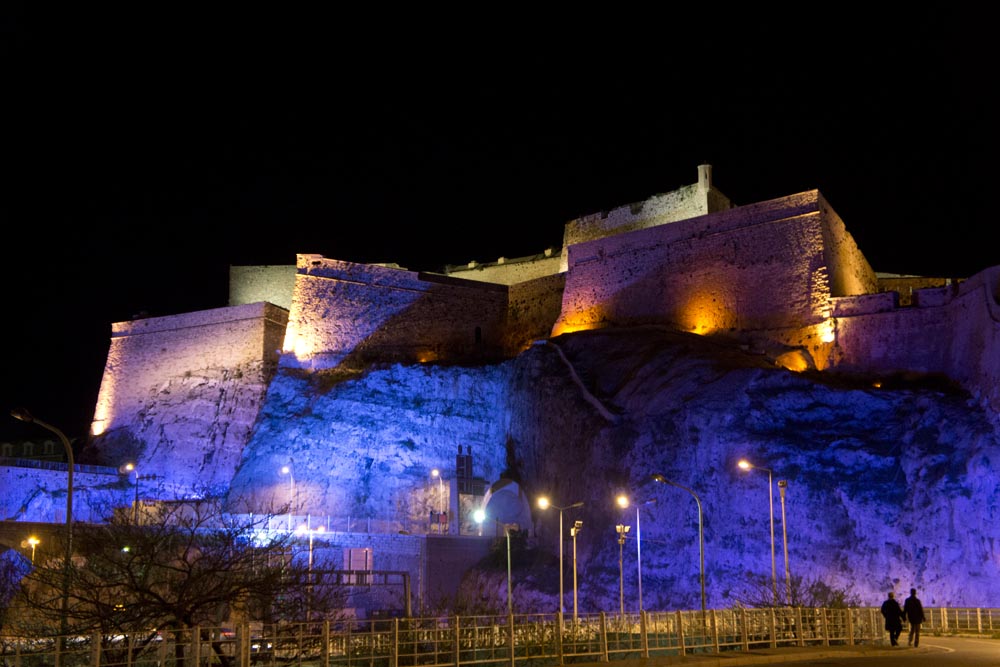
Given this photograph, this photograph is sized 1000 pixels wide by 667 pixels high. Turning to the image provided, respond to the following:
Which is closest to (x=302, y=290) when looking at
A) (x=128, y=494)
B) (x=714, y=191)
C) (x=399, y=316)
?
(x=399, y=316)

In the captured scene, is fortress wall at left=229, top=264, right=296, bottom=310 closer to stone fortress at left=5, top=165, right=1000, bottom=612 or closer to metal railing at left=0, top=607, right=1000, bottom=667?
stone fortress at left=5, top=165, right=1000, bottom=612

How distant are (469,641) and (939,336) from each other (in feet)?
84.3

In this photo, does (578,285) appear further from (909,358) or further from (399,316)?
(909,358)

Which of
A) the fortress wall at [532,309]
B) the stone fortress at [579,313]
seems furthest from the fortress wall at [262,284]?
the fortress wall at [532,309]

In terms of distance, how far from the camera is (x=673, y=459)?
3747 centimetres

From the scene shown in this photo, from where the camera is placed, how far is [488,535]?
44.8 m

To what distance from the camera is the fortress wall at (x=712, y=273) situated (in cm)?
4181

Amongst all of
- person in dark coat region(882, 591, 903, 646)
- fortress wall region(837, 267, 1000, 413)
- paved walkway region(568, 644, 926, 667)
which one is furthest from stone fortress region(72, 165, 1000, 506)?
paved walkway region(568, 644, 926, 667)

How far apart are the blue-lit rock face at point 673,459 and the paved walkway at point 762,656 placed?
10.7 m

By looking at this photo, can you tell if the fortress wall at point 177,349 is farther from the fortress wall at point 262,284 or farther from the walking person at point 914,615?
the walking person at point 914,615

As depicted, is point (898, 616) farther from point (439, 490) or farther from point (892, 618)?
point (439, 490)

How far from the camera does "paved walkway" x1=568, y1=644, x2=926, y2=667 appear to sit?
18.0 m

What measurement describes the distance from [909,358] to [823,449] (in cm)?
619

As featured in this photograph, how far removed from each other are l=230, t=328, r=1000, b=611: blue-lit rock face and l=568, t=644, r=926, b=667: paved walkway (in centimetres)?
1070
